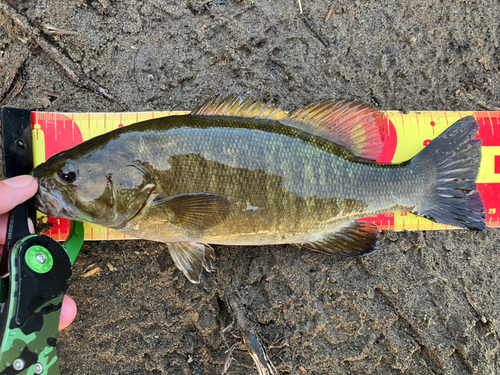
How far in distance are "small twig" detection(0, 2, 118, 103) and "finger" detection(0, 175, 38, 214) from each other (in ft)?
3.20

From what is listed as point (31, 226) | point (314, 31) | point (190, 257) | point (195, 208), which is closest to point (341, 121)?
point (314, 31)

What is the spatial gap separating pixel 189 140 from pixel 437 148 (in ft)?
6.04

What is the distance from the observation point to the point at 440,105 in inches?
111

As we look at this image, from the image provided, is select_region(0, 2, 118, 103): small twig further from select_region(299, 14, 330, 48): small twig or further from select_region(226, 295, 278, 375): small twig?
select_region(226, 295, 278, 375): small twig

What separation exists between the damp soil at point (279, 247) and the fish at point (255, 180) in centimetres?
34

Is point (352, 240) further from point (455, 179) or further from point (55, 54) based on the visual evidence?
point (55, 54)

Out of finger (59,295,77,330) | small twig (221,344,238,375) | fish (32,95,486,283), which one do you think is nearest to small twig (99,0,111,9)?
fish (32,95,486,283)

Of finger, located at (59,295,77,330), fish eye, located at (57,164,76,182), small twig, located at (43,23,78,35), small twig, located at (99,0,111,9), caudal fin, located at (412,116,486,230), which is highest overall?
small twig, located at (99,0,111,9)

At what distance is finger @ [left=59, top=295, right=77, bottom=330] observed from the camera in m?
2.27

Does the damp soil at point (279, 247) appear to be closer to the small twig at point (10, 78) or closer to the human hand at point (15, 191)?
the small twig at point (10, 78)

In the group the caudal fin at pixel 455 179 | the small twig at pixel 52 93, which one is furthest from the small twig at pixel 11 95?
the caudal fin at pixel 455 179

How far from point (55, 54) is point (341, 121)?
7.54 feet

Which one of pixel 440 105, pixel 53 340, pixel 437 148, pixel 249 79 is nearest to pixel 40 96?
pixel 249 79

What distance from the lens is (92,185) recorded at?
6.68ft
